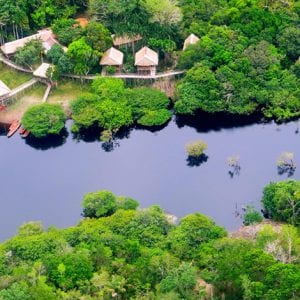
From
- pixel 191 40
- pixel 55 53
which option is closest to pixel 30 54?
pixel 55 53

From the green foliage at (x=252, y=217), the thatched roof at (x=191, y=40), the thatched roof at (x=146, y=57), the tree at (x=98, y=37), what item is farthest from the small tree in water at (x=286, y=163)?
the tree at (x=98, y=37)

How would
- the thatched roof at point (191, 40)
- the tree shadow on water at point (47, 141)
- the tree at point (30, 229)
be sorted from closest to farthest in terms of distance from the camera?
the tree at point (30, 229), the tree shadow on water at point (47, 141), the thatched roof at point (191, 40)

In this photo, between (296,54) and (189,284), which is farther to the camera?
(296,54)

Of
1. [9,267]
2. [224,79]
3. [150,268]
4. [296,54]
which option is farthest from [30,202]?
[296,54]

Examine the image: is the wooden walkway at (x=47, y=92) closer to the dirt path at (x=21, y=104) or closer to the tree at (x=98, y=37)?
the dirt path at (x=21, y=104)

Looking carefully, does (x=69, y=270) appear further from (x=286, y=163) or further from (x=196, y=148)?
(x=286, y=163)

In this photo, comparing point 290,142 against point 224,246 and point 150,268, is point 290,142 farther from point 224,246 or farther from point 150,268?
point 150,268

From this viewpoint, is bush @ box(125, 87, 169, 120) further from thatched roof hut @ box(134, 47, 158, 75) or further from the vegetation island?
thatched roof hut @ box(134, 47, 158, 75)
